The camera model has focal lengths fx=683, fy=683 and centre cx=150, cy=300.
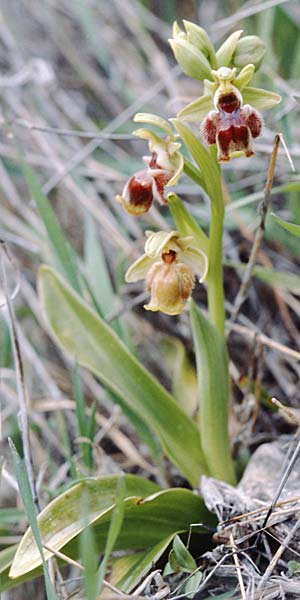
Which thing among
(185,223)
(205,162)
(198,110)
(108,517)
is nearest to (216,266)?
(185,223)

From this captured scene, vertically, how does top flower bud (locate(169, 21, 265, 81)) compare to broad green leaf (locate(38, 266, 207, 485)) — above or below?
above

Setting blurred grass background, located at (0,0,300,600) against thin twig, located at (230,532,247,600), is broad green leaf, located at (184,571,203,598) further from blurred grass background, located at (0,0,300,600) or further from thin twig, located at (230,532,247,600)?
blurred grass background, located at (0,0,300,600)

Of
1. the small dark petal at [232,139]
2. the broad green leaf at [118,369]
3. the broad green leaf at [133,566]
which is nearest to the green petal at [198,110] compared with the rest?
the small dark petal at [232,139]

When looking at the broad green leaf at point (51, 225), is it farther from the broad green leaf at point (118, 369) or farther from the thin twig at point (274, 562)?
the thin twig at point (274, 562)

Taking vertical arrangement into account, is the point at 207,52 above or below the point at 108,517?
above

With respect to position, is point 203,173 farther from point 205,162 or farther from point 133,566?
point 133,566

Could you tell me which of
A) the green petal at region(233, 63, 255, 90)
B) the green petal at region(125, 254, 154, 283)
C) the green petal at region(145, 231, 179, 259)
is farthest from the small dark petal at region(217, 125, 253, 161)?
the green petal at region(125, 254, 154, 283)
